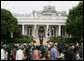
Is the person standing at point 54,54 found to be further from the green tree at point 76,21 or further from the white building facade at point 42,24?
the white building facade at point 42,24

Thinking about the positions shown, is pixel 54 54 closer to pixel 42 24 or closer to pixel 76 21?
pixel 76 21

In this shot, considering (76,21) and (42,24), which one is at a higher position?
(76,21)

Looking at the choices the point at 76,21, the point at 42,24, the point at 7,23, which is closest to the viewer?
the point at 76,21

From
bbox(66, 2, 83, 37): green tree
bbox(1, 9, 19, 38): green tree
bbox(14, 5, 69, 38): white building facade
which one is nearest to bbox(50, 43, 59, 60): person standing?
bbox(66, 2, 83, 37): green tree

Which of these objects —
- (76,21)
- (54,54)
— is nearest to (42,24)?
(76,21)

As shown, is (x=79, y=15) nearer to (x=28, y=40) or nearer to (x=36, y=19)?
(x=28, y=40)

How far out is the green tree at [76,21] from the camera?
1617 inches

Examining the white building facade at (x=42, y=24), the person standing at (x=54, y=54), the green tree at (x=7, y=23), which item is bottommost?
the white building facade at (x=42, y=24)

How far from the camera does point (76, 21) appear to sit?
41.2 metres

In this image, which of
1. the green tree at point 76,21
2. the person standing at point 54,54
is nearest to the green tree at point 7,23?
the green tree at point 76,21

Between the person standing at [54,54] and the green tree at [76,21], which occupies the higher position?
the person standing at [54,54]

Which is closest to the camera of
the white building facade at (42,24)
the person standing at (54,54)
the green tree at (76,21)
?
the person standing at (54,54)

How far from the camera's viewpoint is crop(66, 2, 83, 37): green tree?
135 feet

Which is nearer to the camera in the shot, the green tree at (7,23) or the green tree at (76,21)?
the green tree at (76,21)
